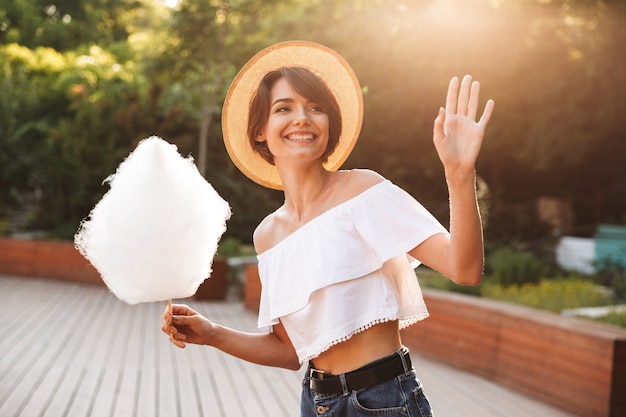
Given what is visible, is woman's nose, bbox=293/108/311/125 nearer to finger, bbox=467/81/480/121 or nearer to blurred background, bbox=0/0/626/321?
finger, bbox=467/81/480/121

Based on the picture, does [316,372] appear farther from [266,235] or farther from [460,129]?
[460,129]

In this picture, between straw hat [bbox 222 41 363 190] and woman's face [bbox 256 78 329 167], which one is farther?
straw hat [bbox 222 41 363 190]

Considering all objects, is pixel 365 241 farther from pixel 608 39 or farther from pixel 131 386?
pixel 608 39

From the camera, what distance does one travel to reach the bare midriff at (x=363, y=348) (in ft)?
5.67

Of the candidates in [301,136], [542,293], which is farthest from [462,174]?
[542,293]

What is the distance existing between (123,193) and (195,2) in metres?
9.21

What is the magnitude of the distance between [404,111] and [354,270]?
1427 cm

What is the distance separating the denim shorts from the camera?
1.64 meters

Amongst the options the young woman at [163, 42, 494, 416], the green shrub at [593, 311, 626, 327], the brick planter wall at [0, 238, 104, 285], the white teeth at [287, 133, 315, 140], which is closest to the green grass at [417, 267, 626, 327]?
the green shrub at [593, 311, 626, 327]

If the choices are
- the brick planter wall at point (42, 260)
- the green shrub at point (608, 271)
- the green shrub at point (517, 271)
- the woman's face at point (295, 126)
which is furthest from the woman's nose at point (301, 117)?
the brick planter wall at point (42, 260)

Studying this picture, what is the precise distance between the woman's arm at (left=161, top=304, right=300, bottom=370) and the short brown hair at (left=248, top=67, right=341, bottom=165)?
501 millimetres

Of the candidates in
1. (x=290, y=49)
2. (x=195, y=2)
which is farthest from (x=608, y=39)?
(x=290, y=49)

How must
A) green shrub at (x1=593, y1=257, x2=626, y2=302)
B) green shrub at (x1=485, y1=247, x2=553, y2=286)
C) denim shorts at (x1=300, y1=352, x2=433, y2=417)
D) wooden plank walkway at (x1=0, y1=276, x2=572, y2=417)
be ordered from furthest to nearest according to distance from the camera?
green shrub at (x1=593, y1=257, x2=626, y2=302)
green shrub at (x1=485, y1=247, x2=553, y2=286)
wooden plank walkway at (x1=0, y1=276, x2=572, y2=417)
denim shorts at (x1=300, y1=352, x2=433, y2=417)

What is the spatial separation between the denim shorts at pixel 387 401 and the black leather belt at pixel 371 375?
10mm
